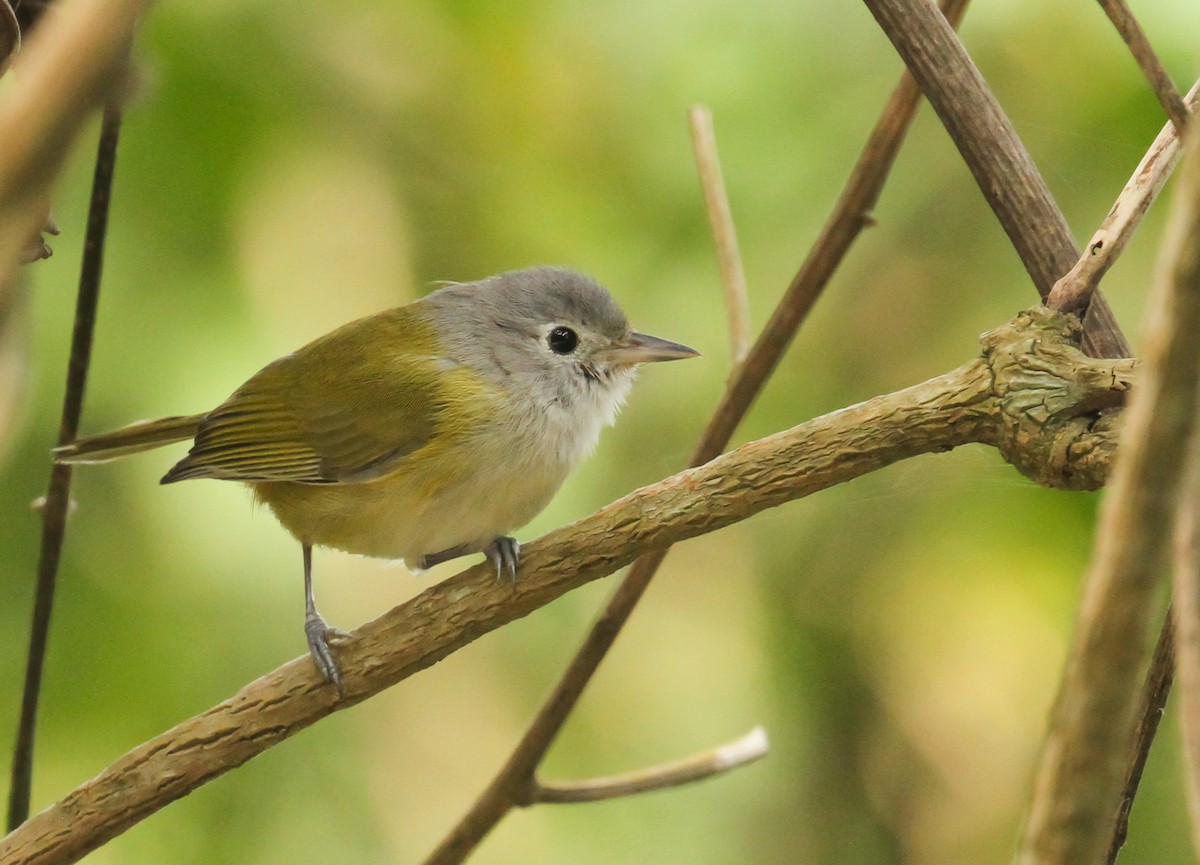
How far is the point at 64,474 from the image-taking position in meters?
2.17

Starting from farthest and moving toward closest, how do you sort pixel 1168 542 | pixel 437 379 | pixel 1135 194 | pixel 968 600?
pixel 968 600
pixel 437 379
pixel 1135 194
pixel 1168 542

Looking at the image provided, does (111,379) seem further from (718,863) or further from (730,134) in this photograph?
(718,863)

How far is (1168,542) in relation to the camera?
0.59 metres

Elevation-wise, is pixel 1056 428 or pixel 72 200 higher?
pixel 72 200

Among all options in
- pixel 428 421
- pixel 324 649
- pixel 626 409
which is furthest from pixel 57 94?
pixel 626 409

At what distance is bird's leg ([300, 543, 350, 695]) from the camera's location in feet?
5.93

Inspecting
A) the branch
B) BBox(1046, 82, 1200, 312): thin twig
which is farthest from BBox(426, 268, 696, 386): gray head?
BBox(1046, 82, 1200, 312): thin twig

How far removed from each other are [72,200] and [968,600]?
2725 mm

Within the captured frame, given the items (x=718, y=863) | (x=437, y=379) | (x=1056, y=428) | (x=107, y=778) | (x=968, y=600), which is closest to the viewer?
(x=1056, y=428)

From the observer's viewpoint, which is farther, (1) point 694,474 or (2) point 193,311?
(2) point 193,311

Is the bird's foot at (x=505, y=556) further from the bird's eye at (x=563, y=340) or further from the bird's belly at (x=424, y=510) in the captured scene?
the bird's eye at (x=563, y=340)

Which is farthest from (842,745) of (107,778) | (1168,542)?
(1168,542)

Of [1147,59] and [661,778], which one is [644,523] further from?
[661,778]

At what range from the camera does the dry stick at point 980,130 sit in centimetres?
167
